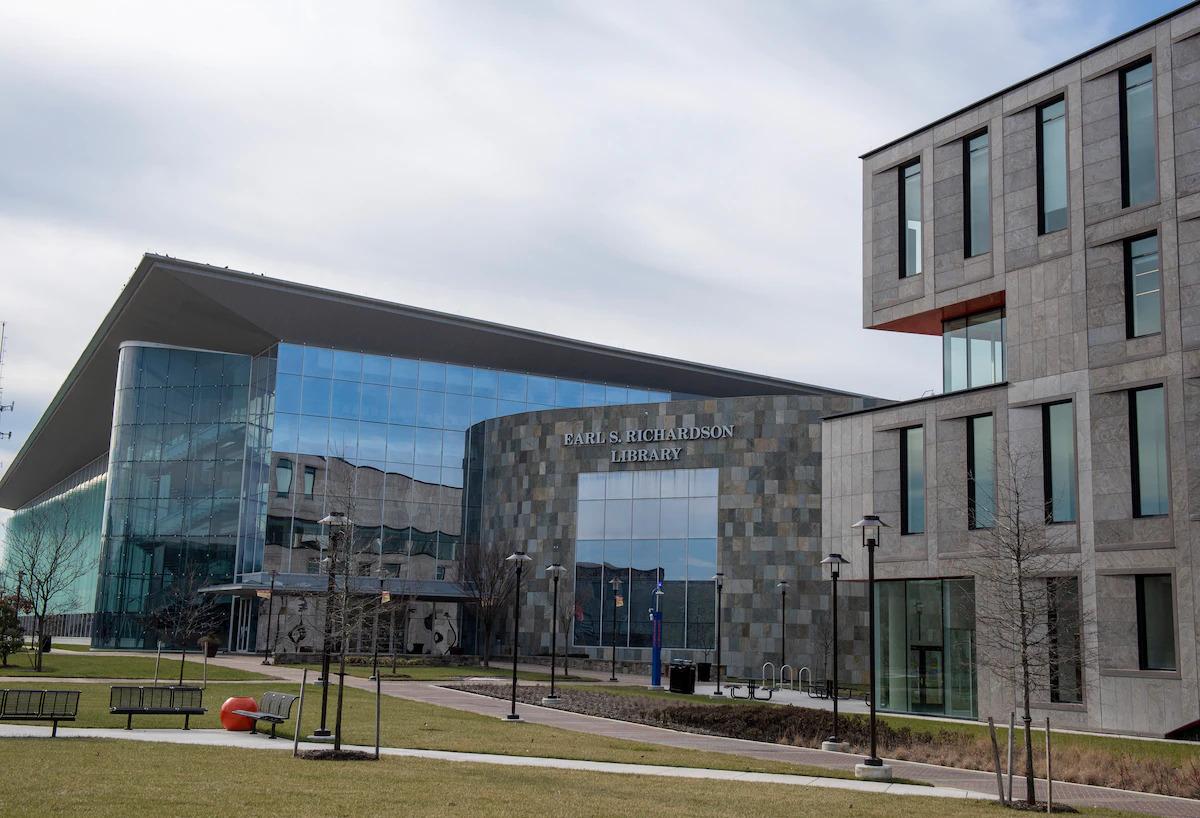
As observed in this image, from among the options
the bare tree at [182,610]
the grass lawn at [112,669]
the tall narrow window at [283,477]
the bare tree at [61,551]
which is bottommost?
the grass lawn at [112,669]

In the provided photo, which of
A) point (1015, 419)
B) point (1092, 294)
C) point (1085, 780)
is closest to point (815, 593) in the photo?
point (1015, 419)

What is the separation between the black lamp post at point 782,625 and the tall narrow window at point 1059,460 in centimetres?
1946

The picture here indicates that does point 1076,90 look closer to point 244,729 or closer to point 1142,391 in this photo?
point 1142,391

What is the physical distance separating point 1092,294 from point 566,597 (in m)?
37.6

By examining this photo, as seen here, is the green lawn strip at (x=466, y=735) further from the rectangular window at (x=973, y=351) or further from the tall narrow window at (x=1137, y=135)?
the tall narrow window at (x=1137, y=135)

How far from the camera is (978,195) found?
3875 cm

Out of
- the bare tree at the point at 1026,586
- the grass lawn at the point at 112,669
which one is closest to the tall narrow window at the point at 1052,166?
the bare tree at the point at 1026,586

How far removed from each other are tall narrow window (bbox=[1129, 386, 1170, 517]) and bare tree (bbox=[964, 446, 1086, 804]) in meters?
2.71

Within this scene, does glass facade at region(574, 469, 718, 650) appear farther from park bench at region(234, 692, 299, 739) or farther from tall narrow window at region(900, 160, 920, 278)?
park bench at region(234, 692, 299, 739)

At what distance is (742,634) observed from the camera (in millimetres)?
57719

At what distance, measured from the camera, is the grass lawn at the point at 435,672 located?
4953 cm

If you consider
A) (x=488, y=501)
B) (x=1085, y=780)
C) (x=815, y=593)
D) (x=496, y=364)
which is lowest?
(x=1085, y=780)

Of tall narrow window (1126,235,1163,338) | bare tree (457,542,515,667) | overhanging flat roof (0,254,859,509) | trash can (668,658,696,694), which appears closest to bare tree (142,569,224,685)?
overhanging flat roof (0,254,859,509)

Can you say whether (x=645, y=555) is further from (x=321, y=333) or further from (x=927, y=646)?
(x=927, y=646)
